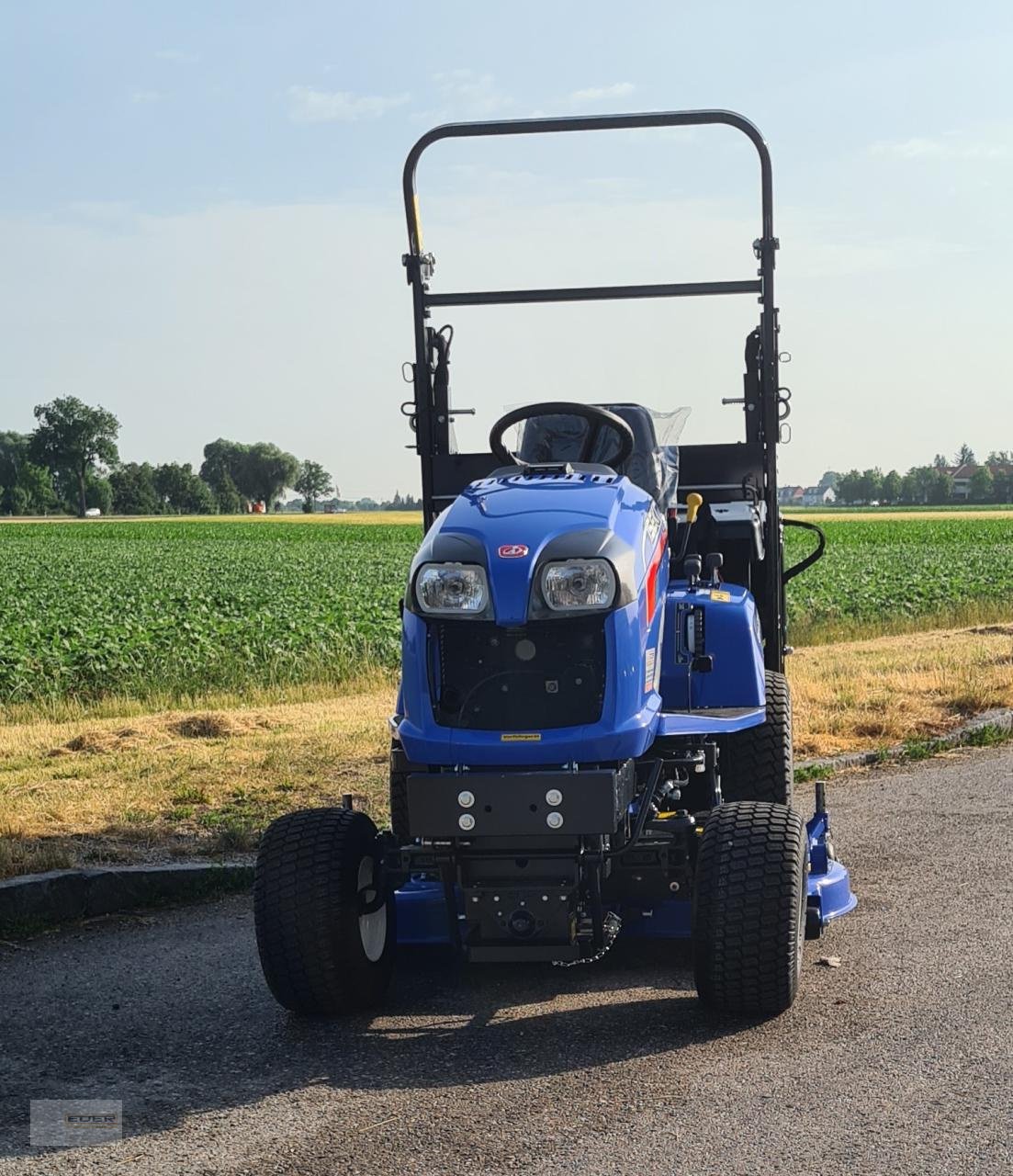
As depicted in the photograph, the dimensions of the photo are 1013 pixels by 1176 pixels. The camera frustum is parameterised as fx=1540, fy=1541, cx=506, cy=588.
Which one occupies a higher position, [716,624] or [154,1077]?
[716,624]

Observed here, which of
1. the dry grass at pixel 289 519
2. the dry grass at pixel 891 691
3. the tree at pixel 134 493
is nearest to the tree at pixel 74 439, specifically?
the tree at pixel 134 493

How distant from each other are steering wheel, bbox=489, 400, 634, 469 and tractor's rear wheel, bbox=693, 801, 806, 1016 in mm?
1592

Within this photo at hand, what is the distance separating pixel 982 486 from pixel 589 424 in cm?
13761

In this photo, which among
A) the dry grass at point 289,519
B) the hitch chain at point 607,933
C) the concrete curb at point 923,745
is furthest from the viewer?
the dry grass at point 289,519

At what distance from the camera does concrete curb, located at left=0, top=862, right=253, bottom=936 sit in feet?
21.2

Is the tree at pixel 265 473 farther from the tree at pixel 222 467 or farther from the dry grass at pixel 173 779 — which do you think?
the dry grass at pixel 173 779

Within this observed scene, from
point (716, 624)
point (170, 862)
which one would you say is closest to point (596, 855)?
point (716, 624)

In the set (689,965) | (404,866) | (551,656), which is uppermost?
(551,656)

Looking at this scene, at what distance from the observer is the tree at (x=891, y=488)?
157m

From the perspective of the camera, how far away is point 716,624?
5965 millimetres

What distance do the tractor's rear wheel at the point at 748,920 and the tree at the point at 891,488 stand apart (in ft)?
508

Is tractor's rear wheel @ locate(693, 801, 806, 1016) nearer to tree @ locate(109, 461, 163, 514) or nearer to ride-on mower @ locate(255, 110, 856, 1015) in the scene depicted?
ride-on mower @ locate(255, 110, 856, 1015)

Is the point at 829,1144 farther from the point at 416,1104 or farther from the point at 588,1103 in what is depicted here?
the point at 416,1104

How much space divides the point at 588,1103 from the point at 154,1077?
1.32 metres
